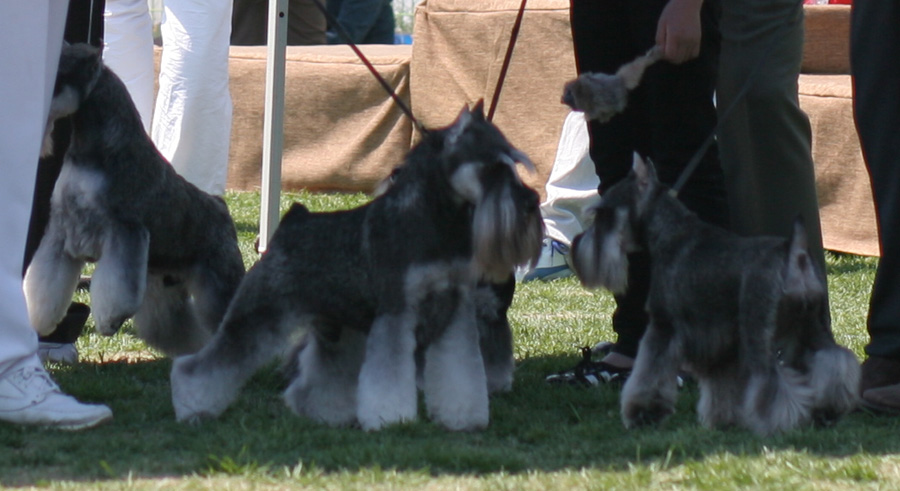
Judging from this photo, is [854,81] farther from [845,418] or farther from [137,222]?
[137,222]

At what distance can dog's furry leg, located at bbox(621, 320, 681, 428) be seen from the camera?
3559 millimetres

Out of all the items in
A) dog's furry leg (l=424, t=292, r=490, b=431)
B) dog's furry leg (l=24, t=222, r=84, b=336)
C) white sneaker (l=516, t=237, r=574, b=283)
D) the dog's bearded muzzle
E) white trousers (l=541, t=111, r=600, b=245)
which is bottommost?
white sneaker (l=516, t=237, r=574, b=283)

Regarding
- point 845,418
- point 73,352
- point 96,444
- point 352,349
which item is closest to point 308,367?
point 352,349

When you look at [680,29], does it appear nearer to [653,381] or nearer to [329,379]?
[653,381]

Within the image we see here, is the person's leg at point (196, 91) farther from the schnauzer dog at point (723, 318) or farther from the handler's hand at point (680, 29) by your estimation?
the schnauzer dog at point (723, 318)

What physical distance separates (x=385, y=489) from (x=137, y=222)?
1669 millimetres

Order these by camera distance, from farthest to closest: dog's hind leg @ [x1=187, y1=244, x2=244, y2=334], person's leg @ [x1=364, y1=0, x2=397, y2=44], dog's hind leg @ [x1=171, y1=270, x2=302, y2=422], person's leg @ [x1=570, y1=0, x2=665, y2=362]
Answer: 1. person's leg @ [x1=364, y1=0, x2=397, y2=44]
2. dog's hind leg @ [x1=187, y1=244, x2=244, y2=334]
3. person's leg @ [x1=570, y1=0, x2=665, y2=362]
4. dog's hind leg @ [x1=171, y1=270, x2=302, y2=422]

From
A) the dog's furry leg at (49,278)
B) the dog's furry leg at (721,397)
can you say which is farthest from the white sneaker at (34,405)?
the dog's furry leg at (721,397)

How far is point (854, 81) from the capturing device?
13.5ft

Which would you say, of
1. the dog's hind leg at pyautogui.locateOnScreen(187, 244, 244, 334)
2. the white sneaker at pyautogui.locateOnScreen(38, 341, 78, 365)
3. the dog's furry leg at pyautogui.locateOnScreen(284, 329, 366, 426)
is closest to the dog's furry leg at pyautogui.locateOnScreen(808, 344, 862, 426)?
the dog's furry leg at pyautogui.locateOnScreen(284, 329, 366, 426)

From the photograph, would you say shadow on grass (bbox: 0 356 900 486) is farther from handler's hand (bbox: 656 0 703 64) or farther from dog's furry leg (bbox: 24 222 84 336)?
handler's hand (bbox: 656 0 703 64)

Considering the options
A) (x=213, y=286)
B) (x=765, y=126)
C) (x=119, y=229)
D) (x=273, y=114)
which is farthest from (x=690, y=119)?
(x=273, y=114)

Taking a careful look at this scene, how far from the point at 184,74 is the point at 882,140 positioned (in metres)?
4.02

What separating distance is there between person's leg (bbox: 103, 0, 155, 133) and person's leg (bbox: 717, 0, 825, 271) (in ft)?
10.8
